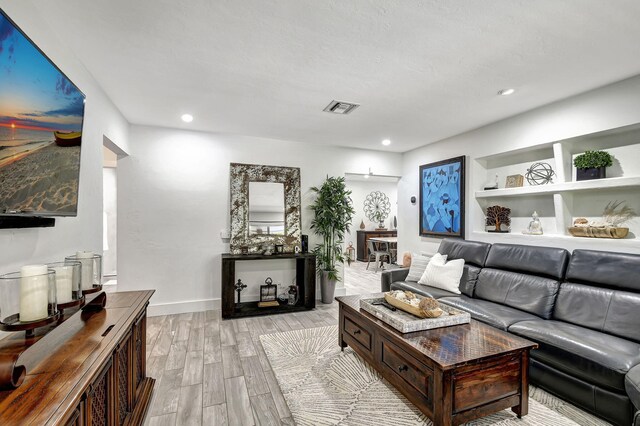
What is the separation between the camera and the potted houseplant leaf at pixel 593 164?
281 centimetres

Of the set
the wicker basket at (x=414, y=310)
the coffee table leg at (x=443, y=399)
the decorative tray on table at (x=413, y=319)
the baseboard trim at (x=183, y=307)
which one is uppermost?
the wicker basket at (x=414, y=310)

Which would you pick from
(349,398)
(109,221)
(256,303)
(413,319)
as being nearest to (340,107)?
(413,319)

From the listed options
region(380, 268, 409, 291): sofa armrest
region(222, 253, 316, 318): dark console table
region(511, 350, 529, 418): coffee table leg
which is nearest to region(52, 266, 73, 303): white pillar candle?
region(222, 253, 316, 318): dark console table

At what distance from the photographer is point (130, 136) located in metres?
3.94

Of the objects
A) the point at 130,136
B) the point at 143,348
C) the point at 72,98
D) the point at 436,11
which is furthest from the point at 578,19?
the point at 130,136

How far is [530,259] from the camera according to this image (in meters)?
3.11

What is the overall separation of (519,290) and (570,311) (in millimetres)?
464

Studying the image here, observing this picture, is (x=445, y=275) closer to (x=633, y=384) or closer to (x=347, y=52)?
(x=633, y=384)

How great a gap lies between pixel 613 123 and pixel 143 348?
14.3 ft

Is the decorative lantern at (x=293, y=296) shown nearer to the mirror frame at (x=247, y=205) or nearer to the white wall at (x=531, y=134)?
the mirror frame at (x=247, y=205)

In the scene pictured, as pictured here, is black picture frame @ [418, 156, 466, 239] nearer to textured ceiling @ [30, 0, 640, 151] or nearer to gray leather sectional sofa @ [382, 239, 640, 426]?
gray leather sectional sofa @ [382, 239, 640, 426]

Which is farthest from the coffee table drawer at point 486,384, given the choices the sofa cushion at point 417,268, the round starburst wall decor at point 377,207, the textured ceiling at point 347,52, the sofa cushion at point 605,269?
the round starburst wall decor at point 377,207

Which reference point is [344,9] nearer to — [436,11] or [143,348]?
[436,11]

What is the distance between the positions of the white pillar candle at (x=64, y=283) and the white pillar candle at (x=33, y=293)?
0.21m
